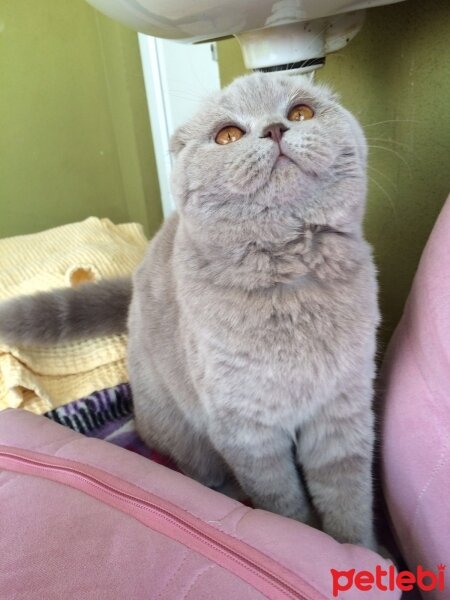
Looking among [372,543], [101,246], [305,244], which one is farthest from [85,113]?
[372,543]

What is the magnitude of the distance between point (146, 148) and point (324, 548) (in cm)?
157

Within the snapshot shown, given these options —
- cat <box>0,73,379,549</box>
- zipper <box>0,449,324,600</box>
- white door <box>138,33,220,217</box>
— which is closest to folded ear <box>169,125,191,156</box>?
cat <box>0,73,379,549</box>

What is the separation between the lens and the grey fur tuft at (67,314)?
36.8 inches

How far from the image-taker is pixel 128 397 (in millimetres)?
992

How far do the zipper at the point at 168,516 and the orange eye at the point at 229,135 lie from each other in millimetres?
404

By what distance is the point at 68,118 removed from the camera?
181 centimetres

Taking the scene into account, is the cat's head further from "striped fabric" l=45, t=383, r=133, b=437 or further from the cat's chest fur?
"striped fabric" l=45, t=383, r=133, b=437

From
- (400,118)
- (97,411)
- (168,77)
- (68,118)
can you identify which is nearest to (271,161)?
(400,118)

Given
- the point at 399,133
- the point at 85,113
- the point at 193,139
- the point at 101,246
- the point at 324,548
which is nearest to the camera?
the point at 324,548

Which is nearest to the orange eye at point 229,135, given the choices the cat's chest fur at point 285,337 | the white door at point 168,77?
the cat's chest fur at point 285,337

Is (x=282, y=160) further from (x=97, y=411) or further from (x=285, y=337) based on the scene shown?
(x=97, y=411)

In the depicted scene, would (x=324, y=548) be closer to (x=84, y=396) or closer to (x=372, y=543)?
(x=372, y=543)

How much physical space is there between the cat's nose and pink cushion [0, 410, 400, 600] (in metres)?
0.40

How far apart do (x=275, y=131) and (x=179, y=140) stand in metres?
0.16
